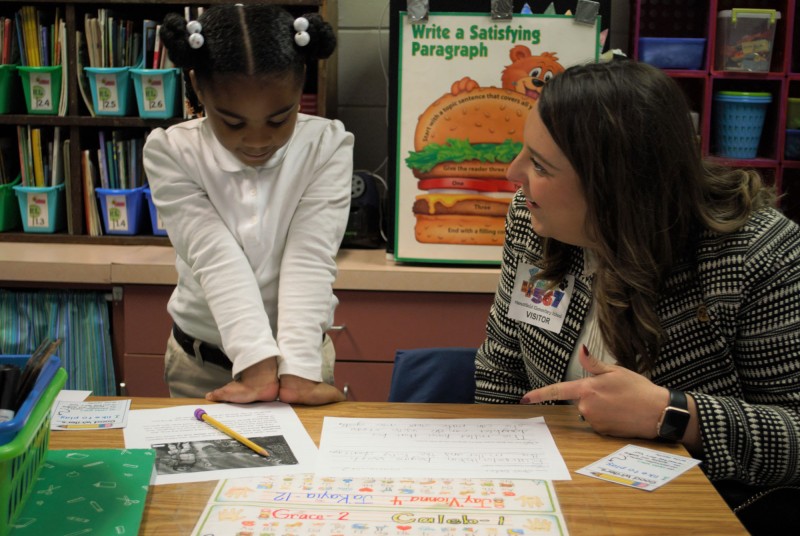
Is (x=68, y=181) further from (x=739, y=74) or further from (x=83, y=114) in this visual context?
(x=739, y=74)

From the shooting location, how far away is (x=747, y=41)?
246 centimetres

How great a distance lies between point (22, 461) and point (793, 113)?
7.96 ft

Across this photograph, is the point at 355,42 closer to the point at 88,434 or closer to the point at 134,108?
the point at 134,108

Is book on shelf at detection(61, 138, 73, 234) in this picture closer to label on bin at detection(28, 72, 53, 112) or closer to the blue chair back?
label on bin at detection(28, 72, 53, 112)

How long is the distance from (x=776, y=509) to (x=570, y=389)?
34 cm

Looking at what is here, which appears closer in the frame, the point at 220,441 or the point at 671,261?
the point at 220,441

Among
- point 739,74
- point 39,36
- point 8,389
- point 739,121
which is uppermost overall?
point 39,36

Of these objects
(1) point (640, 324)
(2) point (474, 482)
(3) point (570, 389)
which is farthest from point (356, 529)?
(1) point (640, 324)

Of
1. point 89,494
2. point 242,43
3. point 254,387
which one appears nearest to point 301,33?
point 242,43

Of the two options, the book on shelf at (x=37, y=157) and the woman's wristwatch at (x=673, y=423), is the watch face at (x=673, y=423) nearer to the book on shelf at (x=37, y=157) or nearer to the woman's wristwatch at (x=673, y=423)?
the woman's wristwatch at (x=673, y=423)

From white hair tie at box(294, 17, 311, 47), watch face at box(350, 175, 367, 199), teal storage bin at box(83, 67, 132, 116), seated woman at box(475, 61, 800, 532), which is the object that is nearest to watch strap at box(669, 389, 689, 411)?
seated woman at box(475, 61, 800, 532)

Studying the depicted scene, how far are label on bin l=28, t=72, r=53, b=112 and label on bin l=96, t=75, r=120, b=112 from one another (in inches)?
6.5

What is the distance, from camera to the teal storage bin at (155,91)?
2.54 meters

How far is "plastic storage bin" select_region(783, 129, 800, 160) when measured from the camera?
253cm
